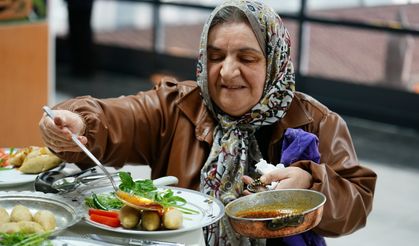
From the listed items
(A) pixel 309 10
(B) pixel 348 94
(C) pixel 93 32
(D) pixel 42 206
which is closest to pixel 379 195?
(B) pixel 348 94

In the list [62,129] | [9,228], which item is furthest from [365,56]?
[9,228]

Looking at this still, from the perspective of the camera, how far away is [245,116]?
7.92 ft

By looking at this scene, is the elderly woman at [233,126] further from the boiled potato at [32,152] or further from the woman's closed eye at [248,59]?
the boiled potato at [32,152]

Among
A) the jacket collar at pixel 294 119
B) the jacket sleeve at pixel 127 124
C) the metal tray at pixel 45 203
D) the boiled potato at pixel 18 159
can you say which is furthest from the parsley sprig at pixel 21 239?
the jacket collar at pixel 294 119

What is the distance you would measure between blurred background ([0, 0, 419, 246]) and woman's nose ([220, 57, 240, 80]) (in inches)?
91.5

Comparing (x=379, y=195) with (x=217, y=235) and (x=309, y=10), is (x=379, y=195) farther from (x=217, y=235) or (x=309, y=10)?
(x=217, y=235)

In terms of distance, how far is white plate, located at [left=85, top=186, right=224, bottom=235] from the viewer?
1.93 m

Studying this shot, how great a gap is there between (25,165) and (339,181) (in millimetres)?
916

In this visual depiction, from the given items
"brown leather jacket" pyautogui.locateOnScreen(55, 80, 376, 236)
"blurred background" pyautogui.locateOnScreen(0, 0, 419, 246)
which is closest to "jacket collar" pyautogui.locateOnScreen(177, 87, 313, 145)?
"brown leather jacket" pyautogui.locateOnScreen(55, 80, 376, 236)

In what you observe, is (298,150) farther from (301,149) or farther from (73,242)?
(73,242)

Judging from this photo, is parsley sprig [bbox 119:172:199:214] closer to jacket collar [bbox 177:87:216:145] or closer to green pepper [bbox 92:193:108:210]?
green pepper [bbox 92:193:108:210]

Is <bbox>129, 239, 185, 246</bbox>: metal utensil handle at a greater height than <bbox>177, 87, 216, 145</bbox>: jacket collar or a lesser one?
lesser

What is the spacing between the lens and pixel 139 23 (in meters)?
9.02

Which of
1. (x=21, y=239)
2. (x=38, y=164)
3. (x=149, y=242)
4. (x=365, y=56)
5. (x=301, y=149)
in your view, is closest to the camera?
(x=21, y=239)
